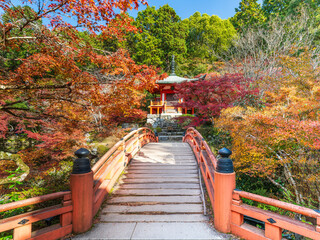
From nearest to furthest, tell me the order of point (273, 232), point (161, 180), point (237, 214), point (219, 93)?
point (273, 232) < point (237, 214) < point (161, 180) < point (219, 93)

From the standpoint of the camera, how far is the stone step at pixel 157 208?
3078mm

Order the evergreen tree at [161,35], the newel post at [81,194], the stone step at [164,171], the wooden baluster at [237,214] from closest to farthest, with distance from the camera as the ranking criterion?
the wooden baluster at [237,214], the newel post at [81,194], the stone step at [164,171], the evergreen tree at [161,35]

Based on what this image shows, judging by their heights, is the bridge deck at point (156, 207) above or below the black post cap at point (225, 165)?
below

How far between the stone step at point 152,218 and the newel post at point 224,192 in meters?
0.43

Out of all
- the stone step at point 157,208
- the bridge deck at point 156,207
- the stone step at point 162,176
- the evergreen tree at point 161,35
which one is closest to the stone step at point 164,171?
the bridge deck at point 156,207

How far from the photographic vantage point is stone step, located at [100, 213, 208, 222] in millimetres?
2837

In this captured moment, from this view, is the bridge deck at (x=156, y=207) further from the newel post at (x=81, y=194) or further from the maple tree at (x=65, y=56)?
the maple tree at (x=65, y=56)

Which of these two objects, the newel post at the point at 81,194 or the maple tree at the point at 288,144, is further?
the maple tree at the point at 288,144

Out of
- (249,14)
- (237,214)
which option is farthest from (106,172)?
(249,14)

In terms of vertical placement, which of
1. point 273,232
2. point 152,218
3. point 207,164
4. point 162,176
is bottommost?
point 152,218

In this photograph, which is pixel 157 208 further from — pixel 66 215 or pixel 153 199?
pixel 66 215

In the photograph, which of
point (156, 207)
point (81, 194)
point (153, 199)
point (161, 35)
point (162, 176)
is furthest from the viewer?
point (161, 35)

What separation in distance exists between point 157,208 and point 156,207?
4cm

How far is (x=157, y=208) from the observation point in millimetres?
3156
